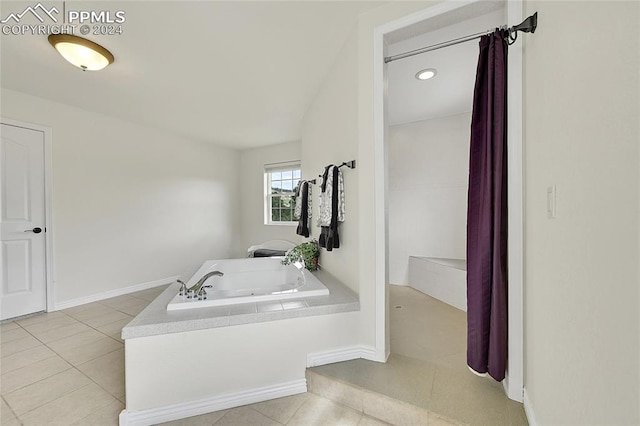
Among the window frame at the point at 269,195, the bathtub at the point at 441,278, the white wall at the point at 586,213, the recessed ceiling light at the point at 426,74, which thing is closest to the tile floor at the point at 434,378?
the white wall at the point at 586,213

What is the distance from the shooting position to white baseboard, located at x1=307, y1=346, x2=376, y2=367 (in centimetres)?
157

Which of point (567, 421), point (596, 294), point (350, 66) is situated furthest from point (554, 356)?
point (350, 66)

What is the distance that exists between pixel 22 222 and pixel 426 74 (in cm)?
428

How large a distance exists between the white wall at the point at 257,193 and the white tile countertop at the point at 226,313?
2.85 meters

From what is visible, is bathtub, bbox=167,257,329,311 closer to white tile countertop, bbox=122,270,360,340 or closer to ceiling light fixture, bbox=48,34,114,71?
white tile countertop, bbox=122,270,360,340

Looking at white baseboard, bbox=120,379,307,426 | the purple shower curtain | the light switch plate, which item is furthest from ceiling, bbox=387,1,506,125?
white baseboard, bbox=120,379,307,426

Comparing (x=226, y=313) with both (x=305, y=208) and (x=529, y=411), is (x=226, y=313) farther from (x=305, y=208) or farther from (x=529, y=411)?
(x=305, y=208)

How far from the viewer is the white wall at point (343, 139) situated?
1812 millimetres

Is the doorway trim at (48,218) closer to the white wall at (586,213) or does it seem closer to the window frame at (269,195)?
the window frame at (269,195)

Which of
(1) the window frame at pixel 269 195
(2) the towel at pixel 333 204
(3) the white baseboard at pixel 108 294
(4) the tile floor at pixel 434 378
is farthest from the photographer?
(1) the window frame at pixel 269 195

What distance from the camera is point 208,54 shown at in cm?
204

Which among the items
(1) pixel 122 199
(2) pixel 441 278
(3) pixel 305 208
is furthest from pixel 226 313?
(1) pixel 122 199

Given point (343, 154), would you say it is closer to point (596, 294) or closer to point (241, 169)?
point (596, 294)

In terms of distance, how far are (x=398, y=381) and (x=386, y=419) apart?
192 millimetres
